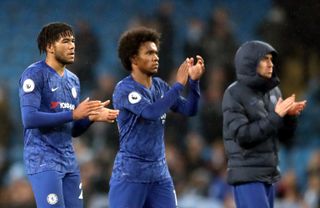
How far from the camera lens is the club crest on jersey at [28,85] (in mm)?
5660

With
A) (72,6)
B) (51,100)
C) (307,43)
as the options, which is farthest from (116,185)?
(72,6)

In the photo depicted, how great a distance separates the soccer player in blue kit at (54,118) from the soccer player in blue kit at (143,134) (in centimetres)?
26

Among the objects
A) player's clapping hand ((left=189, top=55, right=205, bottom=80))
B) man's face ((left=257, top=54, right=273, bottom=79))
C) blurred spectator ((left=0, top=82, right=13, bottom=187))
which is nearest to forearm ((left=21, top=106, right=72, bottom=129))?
player's clapping hand ((left=189, top=55, right=205, bottom=80))

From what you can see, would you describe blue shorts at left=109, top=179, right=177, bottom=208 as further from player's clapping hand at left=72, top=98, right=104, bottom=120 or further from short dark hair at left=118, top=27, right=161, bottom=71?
short dark hair at left=118, top=27, right=161, bottom=71

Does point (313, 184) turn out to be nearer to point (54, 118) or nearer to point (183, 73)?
point (183, 73)

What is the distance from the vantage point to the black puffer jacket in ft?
18.2

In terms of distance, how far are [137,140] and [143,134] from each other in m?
0.06

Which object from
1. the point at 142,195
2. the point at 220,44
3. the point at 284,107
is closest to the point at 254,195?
the point at 284,107

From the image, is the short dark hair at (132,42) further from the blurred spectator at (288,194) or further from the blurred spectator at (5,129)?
the blurred spectator at (5,129)

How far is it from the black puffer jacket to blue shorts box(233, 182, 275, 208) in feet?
0.13

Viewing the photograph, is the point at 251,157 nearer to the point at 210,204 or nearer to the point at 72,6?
the point at 210,204

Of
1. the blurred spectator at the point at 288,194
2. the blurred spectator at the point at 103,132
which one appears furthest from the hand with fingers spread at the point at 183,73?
the blurred spectator at the point at 103,132

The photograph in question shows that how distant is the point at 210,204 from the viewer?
9.20m

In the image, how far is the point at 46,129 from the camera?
5.73m
